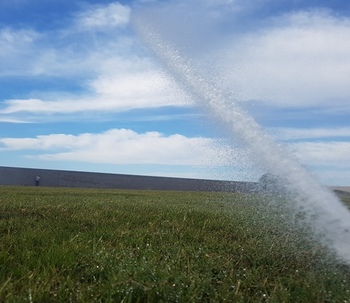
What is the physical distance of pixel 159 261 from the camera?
5.12m

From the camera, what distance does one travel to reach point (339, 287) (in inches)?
179

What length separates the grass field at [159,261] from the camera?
13.4 ft

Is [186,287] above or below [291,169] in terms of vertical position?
below

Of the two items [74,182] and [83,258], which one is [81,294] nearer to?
[83,258]

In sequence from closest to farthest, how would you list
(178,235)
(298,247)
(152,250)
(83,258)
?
(83,258) → (152,250) → (298,247) → (178,235)

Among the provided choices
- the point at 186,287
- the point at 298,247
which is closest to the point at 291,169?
the point at 298,247

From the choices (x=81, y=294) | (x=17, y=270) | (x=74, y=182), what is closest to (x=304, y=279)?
(x=81, y=294)

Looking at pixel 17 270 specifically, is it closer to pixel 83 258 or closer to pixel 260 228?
pixel 83 258

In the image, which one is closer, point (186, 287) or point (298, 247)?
point (186, 287)

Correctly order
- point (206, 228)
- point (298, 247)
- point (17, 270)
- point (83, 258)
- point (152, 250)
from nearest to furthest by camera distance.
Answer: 1. point (17, 270)
2. point (83, 258)
3. point (152, 250)
4. point (298, 247)
5. point (206, 228)

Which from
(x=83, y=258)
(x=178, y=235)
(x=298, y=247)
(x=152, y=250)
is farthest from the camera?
(x=178, y=235)

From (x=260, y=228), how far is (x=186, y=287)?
3.92m

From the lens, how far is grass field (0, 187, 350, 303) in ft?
13.4

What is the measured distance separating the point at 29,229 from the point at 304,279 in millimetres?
3388
